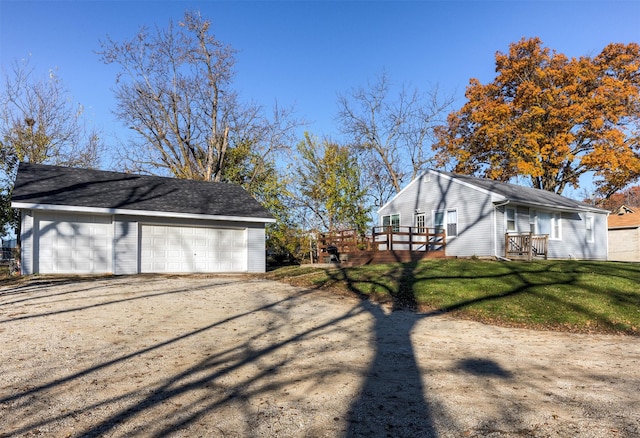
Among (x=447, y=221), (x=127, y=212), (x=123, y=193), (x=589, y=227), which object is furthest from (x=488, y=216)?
(x=123, y=193)

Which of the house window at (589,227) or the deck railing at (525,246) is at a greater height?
the house window at (589,227)

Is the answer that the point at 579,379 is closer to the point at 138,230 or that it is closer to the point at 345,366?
the point at 345,366

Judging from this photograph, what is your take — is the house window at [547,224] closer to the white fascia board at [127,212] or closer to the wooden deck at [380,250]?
the wooden deck at [380,250]

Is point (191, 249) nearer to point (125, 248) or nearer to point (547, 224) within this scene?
point (125, 248)

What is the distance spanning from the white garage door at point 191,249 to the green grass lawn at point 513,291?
4.90 m

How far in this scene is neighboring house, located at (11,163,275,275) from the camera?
15.2 m

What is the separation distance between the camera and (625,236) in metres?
32.3

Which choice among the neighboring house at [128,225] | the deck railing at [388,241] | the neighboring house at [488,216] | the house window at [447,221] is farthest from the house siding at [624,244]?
the neighboring house at [128,225]

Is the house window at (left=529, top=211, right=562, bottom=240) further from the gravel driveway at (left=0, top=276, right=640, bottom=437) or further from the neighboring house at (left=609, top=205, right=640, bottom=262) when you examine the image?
the gravel driveway at (left=0, top=276, right=640, bottom=437)

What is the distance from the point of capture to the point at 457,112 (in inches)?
1348

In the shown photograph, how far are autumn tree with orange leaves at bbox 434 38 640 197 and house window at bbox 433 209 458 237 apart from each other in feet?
34.7

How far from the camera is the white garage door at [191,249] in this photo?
17.1 metres

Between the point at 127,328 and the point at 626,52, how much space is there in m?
35.5

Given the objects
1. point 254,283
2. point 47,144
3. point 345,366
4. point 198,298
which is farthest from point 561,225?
point 47,144
